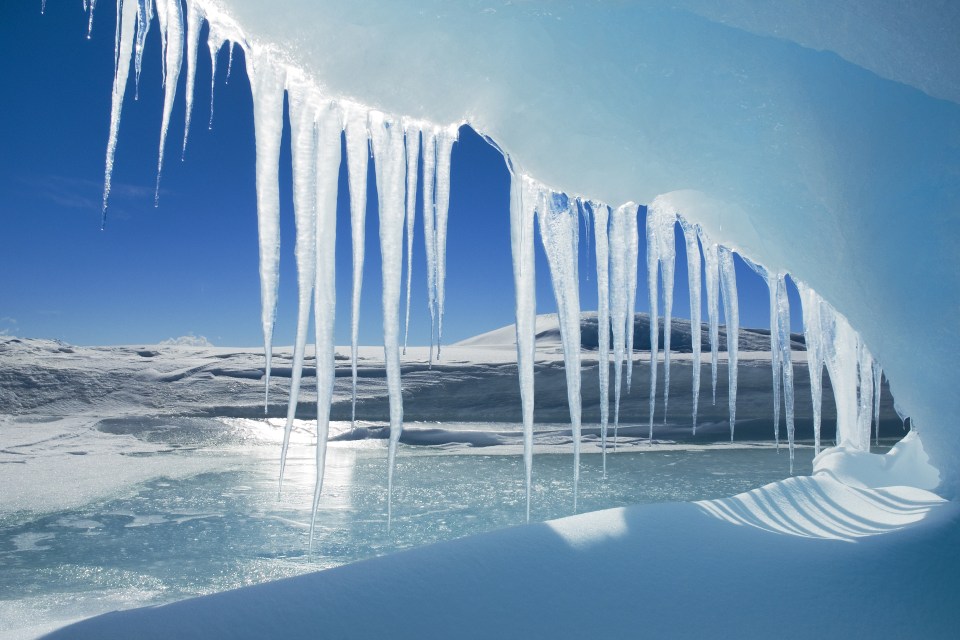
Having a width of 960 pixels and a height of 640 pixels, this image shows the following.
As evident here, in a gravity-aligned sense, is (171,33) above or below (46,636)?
above

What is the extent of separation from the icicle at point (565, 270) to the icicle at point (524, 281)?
13 centimetres

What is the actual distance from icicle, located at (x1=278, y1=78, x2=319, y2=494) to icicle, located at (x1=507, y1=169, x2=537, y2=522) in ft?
2.04

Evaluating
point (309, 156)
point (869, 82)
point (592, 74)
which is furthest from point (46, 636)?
point (869, 82)

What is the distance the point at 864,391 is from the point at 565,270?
230cm

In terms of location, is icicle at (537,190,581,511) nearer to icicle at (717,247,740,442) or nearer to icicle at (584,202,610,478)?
icicle at (584,202,610,478)

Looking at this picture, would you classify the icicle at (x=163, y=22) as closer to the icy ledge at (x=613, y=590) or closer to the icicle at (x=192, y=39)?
the icicle at (x=192, y=39)

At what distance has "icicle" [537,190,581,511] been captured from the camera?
7.09 ft

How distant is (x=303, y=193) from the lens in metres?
1.68

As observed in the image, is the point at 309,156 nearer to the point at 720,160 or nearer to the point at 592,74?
the point at 592,74

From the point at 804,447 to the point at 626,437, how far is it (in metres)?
1.89

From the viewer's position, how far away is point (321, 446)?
1.73 m

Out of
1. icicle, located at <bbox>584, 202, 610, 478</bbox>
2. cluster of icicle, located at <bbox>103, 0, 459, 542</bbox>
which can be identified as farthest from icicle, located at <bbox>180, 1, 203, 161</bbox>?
icicle, located at <bbox>584, 202, 610, 478</bbox>

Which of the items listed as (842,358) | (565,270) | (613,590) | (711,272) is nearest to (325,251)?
(565,270)

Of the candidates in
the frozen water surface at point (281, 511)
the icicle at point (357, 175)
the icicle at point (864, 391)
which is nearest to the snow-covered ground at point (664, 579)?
the frozen water surface at point (281, 511)
